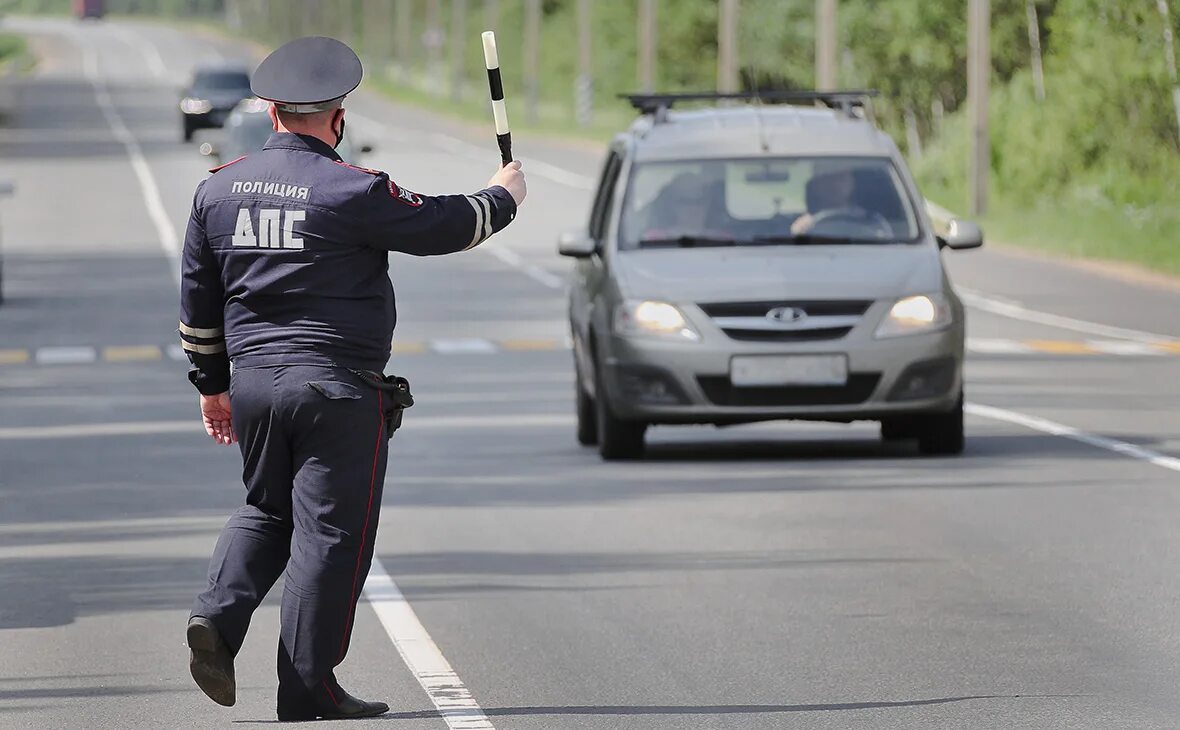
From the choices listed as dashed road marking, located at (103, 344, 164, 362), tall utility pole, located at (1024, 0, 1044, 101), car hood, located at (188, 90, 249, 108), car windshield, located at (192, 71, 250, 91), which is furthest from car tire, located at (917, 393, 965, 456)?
car windshield, located at (192, 71, 250, 91)

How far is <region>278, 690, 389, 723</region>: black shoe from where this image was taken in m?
7.46

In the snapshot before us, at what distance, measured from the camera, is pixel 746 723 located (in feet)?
24.9

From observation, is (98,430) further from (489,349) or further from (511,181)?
(511,181)

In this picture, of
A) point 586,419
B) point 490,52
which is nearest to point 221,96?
point 586,419

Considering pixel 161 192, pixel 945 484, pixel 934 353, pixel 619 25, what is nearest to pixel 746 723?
pixel 945 484

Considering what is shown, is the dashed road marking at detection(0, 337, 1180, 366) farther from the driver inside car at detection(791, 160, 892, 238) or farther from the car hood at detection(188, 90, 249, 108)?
the car hood at detection(188, 90, 249, 108)

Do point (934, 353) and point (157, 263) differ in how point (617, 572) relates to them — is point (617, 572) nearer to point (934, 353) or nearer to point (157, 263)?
point (934, 353)

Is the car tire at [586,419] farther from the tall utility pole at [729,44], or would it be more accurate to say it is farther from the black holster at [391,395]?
the tall utility pole at [729,44]

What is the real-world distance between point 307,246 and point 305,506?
0.67 m

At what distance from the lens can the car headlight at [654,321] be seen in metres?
14.0

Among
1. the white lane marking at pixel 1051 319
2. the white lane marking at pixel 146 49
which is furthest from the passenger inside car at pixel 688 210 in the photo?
the white lane marking at pixel 146 49

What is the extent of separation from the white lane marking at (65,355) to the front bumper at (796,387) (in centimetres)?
927

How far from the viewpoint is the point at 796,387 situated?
548 inches

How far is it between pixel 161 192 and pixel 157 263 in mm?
14159
